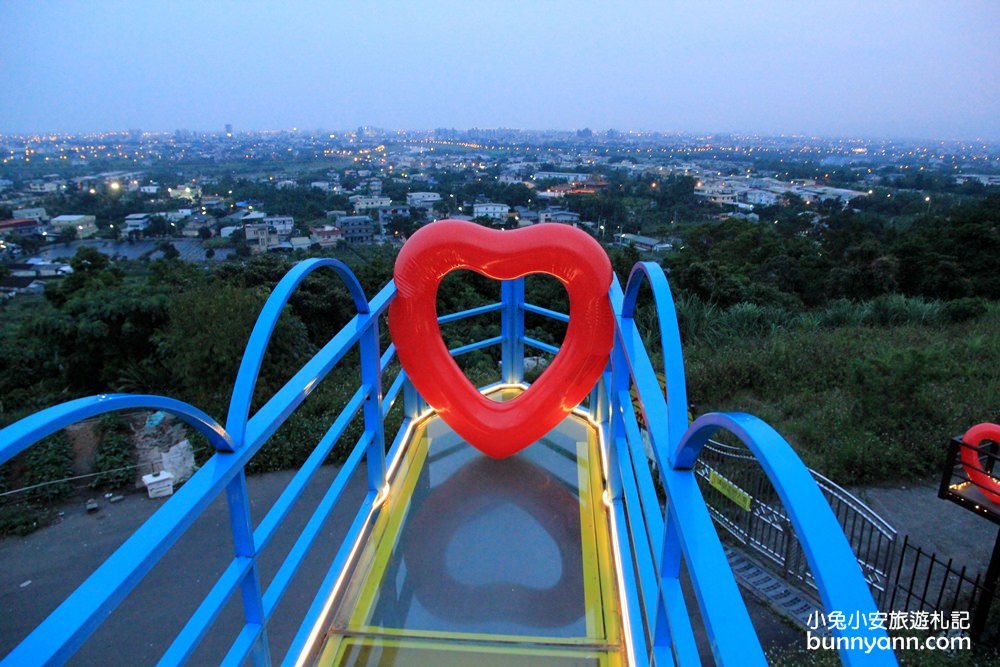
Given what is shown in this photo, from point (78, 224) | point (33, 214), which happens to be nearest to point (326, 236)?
point (78, 224)

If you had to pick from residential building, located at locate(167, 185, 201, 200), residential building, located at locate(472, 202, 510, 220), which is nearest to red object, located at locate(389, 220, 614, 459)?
residential building, located at locate(472, 202, 510, 220)

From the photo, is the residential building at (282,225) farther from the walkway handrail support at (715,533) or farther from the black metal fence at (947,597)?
the walkway handrail support at (715,533)

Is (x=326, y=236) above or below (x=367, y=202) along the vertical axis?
below

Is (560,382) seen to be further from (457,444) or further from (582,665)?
(582,665)

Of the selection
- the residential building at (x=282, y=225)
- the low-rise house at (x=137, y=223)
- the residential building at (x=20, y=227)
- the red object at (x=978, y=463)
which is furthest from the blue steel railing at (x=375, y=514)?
the residential building at (x=20, y=227)

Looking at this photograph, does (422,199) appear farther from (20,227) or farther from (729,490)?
(729,490)
